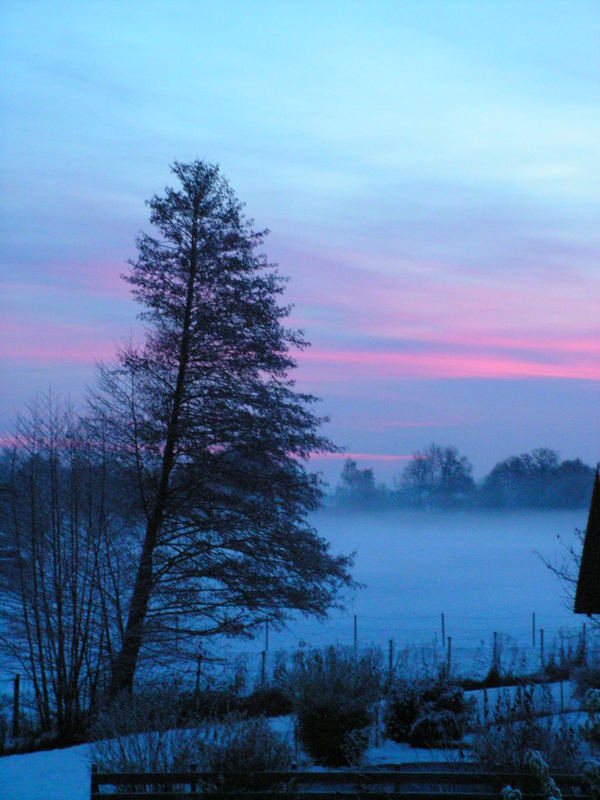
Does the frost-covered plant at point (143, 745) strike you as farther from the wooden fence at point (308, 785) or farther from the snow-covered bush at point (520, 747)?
the snow-covered bush at point (520, 747)

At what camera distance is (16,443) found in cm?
1872

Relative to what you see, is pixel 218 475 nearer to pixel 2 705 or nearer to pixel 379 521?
pixel 2 705

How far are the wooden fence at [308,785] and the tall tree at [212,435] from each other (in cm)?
1004

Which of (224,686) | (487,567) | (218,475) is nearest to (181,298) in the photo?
(218,475)

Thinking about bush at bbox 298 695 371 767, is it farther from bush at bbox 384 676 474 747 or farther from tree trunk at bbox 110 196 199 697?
tree trunk at bbox 110 196 199 697

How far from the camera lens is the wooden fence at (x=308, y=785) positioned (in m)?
8.41

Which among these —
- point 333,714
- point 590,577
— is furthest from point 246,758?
point 590,577

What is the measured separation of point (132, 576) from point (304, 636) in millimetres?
13805

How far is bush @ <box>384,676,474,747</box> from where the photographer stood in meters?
12.8

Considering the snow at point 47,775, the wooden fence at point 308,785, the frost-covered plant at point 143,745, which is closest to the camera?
the wooden fence at point 308,785

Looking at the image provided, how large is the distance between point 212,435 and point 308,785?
1134 centimetres

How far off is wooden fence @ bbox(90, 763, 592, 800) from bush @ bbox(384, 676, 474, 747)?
12.6 feet

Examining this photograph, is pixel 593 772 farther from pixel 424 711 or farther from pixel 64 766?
pixel 64 766

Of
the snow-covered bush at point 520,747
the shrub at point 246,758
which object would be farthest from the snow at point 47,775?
the snow-covered bush at point 520,747
